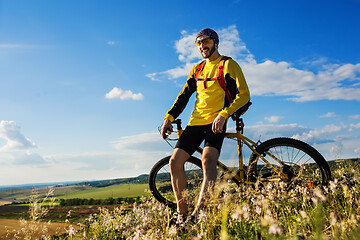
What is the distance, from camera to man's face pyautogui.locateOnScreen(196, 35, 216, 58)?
4566mm

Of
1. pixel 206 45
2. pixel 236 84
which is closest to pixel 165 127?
pixel 236 84

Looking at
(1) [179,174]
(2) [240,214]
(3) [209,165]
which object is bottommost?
(2) [240,214]

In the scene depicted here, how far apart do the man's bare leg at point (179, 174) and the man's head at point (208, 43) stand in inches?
68.5

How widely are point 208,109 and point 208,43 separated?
117 cm

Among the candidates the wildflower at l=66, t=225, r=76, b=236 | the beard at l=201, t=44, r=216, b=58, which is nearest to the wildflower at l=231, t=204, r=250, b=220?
the beard at l=201, t=44, r=216, b=58

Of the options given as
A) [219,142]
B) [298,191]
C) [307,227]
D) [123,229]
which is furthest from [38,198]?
[298,191]

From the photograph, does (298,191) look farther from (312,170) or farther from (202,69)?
(202,69)

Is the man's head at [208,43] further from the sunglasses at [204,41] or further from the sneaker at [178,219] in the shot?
the sneaker at [178,219]

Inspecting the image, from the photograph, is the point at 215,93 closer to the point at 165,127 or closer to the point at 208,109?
the point at 208,109

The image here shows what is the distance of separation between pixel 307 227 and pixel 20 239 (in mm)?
4225

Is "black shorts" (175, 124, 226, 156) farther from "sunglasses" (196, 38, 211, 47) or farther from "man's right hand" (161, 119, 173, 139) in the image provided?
"sunglasses" (196, 38, 211, 47)

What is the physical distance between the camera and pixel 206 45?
459 cm

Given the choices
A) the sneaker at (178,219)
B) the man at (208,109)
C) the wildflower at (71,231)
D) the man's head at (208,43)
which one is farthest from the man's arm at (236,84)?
the wildflower at (71,231)

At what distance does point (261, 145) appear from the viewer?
4.83 m
